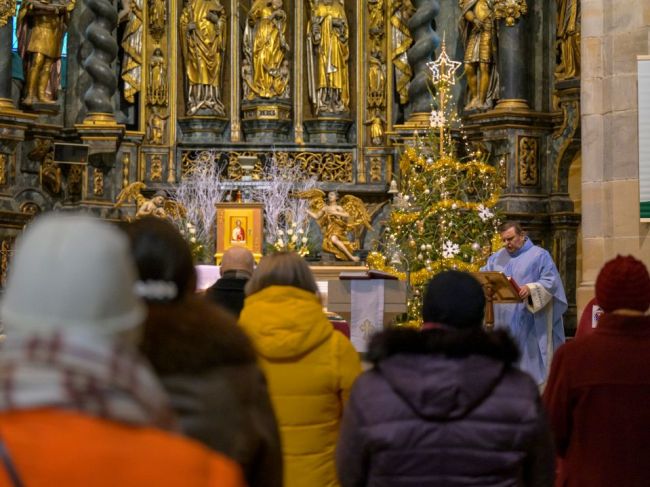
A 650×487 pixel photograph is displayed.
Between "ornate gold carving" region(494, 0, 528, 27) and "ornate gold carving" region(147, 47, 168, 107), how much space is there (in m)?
4.68

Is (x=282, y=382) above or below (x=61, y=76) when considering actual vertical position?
below

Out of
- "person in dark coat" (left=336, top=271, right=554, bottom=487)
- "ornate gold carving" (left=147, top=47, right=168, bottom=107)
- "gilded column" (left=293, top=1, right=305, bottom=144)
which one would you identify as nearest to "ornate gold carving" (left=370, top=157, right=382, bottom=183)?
"gilded column" (left=293, top=1, right=305, bottom=144)

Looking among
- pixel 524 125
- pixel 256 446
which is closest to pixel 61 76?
pixel 524 125

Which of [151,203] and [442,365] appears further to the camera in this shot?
[151,203]

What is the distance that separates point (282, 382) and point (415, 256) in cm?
895

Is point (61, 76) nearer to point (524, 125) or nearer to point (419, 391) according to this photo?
point (524, 125)

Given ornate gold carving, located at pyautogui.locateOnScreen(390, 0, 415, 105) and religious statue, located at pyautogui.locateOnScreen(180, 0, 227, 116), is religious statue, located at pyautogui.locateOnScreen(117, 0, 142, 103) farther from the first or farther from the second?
ornate gold carving, located at pyautogui.locateOnScreen(390, 0, 415, 105)

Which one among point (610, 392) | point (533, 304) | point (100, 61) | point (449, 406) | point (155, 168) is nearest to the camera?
point (449, 406)

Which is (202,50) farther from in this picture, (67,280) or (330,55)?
(67,280)

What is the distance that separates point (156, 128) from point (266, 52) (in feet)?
6.06

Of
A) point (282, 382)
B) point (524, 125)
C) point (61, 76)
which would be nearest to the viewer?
point (282, 382)

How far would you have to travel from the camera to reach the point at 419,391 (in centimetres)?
355

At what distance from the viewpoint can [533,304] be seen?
1070 cm

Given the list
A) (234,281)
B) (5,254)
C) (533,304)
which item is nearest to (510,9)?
(5,254)
